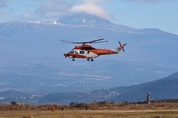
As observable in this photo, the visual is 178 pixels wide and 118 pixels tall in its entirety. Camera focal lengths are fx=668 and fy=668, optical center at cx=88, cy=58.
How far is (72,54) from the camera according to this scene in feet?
378

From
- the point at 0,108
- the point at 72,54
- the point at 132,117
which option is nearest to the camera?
the point at 132,117

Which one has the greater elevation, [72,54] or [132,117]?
[72,54]

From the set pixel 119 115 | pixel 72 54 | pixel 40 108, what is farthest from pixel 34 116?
pixel 72 54

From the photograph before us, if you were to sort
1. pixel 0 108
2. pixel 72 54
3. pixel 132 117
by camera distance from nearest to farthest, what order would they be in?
pixel 132 117 → pixel 0 108 → pixel 72 54

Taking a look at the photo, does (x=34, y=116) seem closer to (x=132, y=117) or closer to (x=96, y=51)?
(x=132, y=117)

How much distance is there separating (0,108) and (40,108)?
19.6 ft

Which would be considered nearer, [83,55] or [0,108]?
[0,108]

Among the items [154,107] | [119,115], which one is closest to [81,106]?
[154,107]

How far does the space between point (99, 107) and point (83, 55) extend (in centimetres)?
1666

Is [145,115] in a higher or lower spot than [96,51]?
lower

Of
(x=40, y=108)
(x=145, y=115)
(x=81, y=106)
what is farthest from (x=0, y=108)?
(x=145, y=115)

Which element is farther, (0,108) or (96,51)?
(96,51)

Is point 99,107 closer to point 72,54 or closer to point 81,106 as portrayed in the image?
point 81,106

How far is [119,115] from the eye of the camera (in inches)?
3174
